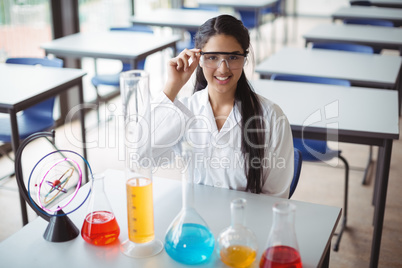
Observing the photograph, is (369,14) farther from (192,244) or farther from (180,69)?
(192,244)

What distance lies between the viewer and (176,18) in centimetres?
500

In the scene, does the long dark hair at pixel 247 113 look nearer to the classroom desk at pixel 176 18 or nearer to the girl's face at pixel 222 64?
the girl's face at pixel 222 64

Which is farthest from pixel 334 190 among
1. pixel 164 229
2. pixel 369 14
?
pixel 369 14

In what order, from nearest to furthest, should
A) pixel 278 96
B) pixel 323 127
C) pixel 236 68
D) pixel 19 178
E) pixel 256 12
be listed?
1. pixel 19 178
2. pixel 236 68
3. pixel 323 127
4. pixel 278 96
5. pixel 256 12

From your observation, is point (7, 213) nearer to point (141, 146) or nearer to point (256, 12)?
point (141, 146)

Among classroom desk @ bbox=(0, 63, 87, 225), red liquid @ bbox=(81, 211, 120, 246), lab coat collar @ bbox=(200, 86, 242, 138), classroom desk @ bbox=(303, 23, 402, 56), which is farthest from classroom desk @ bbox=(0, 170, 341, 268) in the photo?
classroom desk @ bbox=(303, 23, 402, 56)

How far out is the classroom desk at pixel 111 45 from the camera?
11.9ft

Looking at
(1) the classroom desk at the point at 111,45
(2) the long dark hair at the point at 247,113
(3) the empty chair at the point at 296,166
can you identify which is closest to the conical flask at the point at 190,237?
(2) the long dark hair at the point at 247,113

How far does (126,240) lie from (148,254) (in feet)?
0.28

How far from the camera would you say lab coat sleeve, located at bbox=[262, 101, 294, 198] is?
1.73 m

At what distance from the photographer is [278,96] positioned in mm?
2623

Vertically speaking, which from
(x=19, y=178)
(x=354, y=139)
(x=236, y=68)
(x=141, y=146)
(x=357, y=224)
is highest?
(x=236, y=68)

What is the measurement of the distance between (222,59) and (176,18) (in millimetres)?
3462

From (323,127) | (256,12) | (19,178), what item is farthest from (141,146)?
(256,12)
